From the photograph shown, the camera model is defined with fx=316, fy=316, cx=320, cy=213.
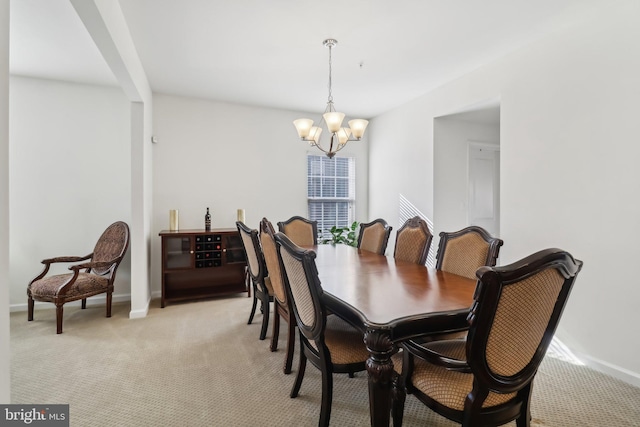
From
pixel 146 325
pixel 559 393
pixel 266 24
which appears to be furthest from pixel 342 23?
pixel 146 325

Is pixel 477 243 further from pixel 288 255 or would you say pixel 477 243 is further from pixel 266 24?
pixel 266 24

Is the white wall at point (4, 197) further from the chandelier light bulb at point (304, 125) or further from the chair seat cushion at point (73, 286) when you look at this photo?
the chair seat cushion at point (73, 286)

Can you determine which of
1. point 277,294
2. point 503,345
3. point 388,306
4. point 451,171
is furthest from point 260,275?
point 451,171

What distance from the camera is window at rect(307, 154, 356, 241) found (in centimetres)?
524

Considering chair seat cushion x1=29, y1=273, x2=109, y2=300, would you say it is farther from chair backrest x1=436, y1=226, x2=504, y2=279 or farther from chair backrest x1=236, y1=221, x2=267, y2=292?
chair backrest x1=436, y1=226, x2=504, y2=279

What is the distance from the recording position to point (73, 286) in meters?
3.21

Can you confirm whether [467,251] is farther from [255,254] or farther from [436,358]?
[255,254]

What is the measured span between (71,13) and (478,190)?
4926 millimetres

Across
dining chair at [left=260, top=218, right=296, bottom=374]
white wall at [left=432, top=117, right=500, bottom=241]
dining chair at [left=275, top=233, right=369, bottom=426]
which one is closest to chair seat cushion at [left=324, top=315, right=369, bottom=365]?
dining chair at [left=275, top=233, right=369, bottom=426]

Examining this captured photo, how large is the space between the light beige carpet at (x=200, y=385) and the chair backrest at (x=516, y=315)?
0.80 meters

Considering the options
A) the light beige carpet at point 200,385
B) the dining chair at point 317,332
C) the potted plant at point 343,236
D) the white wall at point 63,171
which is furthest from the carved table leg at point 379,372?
the white wall at point 63,171

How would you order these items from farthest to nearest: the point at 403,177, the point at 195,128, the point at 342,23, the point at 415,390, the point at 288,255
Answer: the point at 403,177 → the point at 195,128 → the point at 342,23 → the point at 288,255 → the point at 415,390

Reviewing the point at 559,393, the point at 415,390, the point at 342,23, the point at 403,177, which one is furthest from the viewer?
the point at 403,177

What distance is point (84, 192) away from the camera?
3.92m
